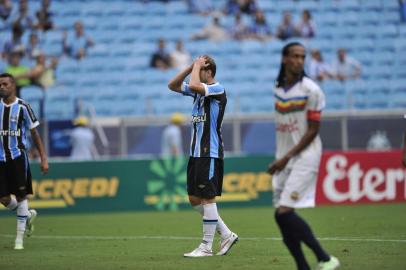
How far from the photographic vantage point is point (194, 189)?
11539 millimetres

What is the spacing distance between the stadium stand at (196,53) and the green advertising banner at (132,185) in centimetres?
504

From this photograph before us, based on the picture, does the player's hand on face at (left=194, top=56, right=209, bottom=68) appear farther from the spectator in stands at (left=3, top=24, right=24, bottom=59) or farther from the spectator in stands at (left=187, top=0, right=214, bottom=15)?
the spectator in stands at (left=187, top=0, right=214, bottom=15)

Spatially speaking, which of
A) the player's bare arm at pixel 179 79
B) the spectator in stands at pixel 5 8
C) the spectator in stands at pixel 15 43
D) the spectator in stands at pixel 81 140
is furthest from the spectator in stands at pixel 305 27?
the player's bare arm at pixel 179 79

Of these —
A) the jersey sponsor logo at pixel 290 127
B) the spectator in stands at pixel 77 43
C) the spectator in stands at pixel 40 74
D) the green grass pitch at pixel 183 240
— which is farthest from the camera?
the spectator in stands at pixel 77 43

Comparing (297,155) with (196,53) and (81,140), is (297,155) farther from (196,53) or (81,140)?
(196,53)

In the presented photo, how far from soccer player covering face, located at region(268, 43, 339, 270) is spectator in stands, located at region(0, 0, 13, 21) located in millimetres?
20533

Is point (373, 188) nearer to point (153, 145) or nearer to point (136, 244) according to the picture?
point (153, 145)

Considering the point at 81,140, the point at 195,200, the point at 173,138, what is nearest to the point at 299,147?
the point at 195,200

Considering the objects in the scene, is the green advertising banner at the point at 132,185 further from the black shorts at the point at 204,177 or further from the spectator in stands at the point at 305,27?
the black shorts at the point at 204,177

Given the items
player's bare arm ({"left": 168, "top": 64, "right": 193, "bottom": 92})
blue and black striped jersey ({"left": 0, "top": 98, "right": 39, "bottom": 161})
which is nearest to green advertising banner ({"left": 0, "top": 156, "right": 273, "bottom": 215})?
blue and black striped jersey ({"left": 0, "top": 98, "right": 39, "bottom": 161})

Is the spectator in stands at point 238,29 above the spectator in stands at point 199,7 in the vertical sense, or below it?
below

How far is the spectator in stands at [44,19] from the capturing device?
93.7 feet

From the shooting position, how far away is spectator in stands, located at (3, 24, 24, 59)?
27359mm

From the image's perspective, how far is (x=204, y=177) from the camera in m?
11.5
